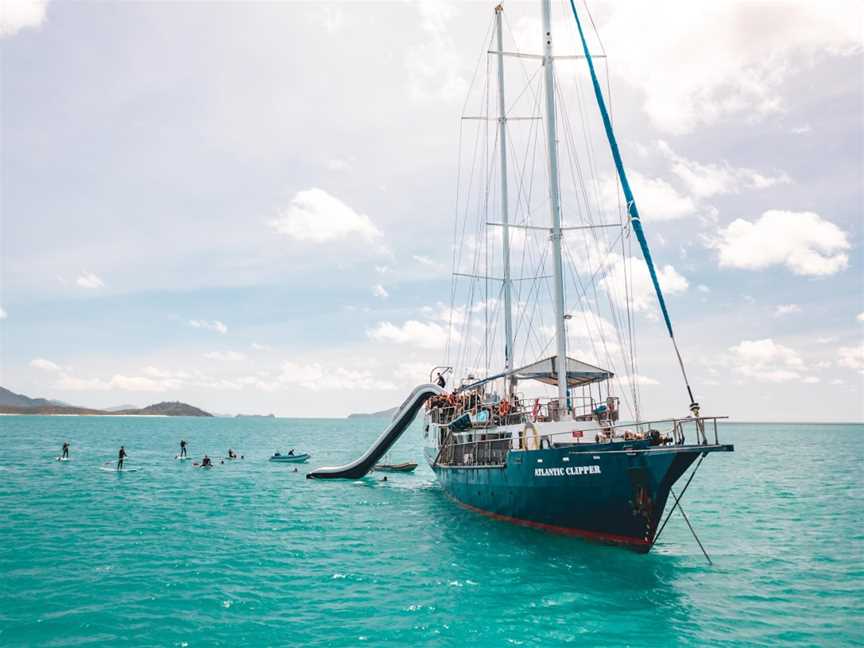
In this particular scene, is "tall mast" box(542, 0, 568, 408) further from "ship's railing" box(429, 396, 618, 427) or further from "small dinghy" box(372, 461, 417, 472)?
"small dinghy" box(372, 461, 417, 472)

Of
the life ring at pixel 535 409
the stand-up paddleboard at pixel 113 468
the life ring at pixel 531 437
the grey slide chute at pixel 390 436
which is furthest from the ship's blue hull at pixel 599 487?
the stand-up paddleboard at pixel 113 468

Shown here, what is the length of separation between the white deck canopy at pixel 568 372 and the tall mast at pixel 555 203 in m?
1.32

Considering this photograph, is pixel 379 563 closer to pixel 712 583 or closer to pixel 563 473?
pixel 563 473

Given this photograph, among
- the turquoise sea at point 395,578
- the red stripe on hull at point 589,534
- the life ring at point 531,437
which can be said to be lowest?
the turquoise sea at point 395,578

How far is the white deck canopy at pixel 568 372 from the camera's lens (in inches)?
1215

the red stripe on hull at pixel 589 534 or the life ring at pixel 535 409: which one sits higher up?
the life ring at pixel 535 409

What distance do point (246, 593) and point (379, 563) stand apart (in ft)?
19.9

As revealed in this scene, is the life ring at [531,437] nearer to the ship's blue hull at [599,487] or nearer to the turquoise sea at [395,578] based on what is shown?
the ship's blue hull at [599,487]

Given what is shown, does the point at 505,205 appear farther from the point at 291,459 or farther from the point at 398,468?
the point at 291,459

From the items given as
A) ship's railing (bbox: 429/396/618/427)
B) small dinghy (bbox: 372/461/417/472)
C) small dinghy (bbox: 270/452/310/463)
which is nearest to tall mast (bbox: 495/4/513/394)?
ship's railing (bbox: 429/396/618/427)

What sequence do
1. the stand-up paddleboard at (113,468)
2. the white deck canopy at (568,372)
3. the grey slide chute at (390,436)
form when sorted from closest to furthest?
1. the white deck canopy at (568,372)
2. the grey slide chute at (390,436)
3. the stand-up paddleboard at (113,468)

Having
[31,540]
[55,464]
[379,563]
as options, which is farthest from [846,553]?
[55,464]

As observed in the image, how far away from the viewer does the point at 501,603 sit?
17984mm

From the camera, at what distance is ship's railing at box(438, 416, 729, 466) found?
22.1 meters
